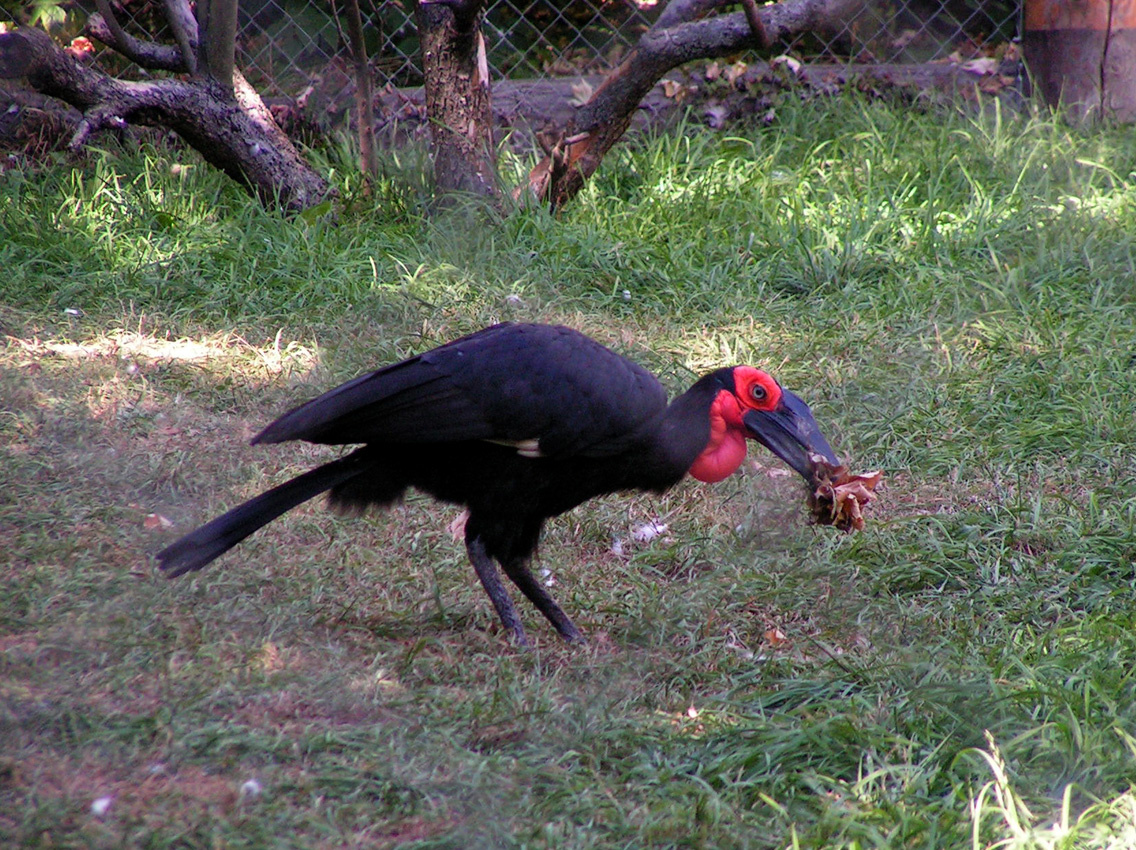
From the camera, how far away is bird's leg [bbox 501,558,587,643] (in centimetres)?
311

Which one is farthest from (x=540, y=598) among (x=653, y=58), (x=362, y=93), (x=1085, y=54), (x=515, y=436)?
(x=1085, y=54)

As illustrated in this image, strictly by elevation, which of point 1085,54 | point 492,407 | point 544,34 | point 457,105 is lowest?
point 492,407

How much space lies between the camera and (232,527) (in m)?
2.92

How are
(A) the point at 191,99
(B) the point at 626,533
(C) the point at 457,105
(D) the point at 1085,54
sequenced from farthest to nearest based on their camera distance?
(D) the point at 1085,54 → (C) the point at 457,105 → (A) the point at 191,99 → (B) the point at 626,533

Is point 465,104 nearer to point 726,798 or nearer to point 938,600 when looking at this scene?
point 938,600

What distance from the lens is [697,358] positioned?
15.1 feet

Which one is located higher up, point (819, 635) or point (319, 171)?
point (319, 171)

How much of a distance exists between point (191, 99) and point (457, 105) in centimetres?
121

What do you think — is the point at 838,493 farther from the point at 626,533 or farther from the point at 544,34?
the point at 544,34

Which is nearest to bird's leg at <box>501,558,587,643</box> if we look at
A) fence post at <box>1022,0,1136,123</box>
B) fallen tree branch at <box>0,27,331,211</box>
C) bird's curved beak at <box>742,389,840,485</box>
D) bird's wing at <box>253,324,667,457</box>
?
bird's wing at <box>253,324,667,457</box>

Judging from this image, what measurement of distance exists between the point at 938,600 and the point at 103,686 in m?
2.17

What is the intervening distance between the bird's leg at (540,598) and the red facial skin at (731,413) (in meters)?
0.54

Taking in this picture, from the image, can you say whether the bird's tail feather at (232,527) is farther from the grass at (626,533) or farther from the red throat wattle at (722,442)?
the red throat wattle at (722,442)

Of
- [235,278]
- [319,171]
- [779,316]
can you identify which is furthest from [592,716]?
[319,171]
